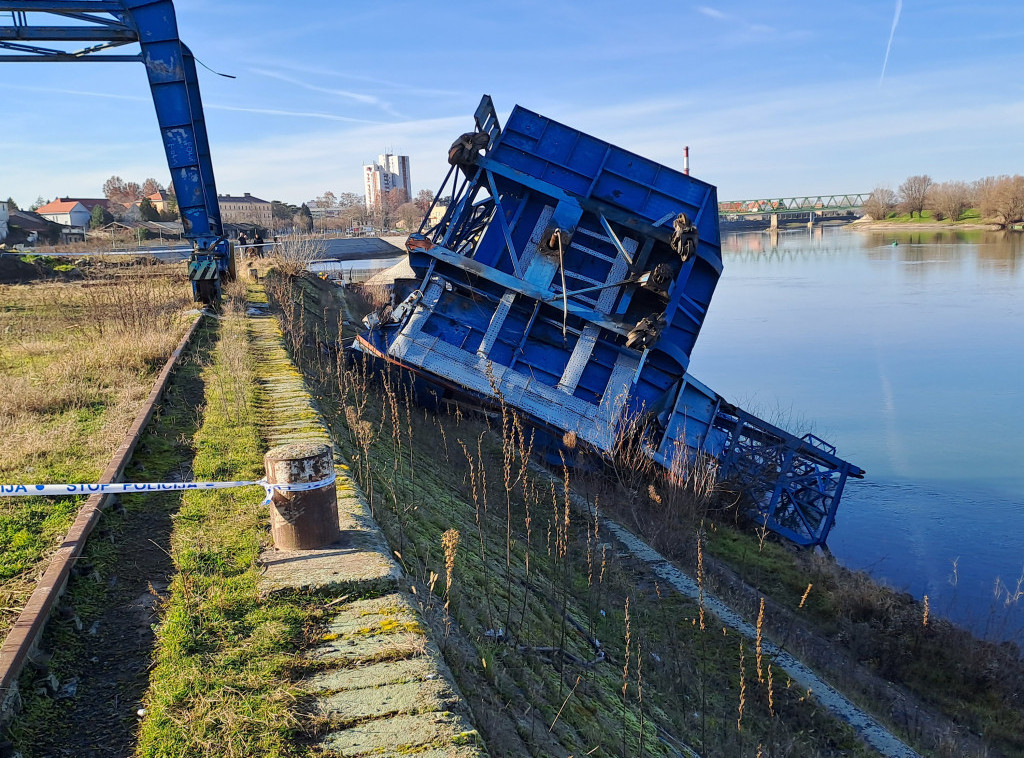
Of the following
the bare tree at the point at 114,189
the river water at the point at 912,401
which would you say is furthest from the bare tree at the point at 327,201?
the river water at the point at 912,401

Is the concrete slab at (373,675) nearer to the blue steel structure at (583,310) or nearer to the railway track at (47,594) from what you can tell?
the railway track at (47,594)

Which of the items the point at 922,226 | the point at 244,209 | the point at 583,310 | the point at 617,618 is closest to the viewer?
the point at 617,618

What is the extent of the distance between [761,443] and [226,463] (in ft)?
33.6

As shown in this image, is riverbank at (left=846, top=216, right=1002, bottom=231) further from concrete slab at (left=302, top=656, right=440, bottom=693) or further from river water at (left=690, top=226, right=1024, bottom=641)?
concrete slab at (left=302, top=656, right=440, bottom=693)

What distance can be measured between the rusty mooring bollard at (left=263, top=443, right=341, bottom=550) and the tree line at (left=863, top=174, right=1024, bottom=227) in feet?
298

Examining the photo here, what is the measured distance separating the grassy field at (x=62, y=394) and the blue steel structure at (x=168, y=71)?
4.26 ft

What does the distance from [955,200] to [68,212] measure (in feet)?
350

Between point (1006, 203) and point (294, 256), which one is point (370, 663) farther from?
point (1006, 203)

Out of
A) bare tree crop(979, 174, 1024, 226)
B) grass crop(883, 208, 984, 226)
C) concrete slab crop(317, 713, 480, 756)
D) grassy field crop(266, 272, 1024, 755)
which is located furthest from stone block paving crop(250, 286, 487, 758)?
grass crop(883, 208, 984, 226)

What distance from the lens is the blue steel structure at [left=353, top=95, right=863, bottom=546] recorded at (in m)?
11.5

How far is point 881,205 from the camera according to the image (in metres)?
112

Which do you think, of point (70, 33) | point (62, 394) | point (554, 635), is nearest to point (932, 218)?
point (70, 33)

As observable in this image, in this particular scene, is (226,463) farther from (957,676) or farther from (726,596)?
(957,676)

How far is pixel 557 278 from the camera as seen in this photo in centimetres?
1207
